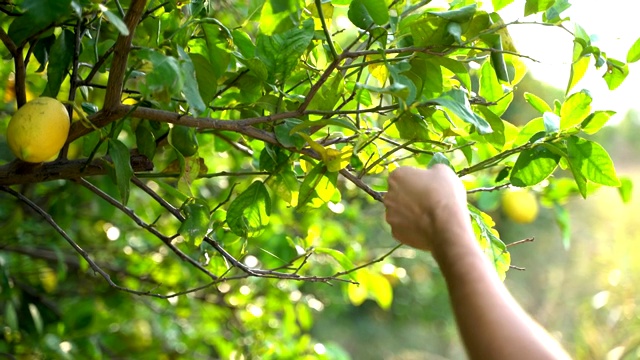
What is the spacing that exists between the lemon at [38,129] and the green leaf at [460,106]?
244 mm

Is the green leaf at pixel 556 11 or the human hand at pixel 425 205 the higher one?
the green leaf at pixel 556 11

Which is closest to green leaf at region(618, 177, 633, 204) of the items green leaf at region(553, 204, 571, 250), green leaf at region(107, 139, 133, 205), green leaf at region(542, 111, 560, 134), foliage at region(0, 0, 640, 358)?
green leaf at region(553, 204, 571, 250)

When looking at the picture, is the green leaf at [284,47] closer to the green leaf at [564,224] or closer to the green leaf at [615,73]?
the green leaf at [615,73]

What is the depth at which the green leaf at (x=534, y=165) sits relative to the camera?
0.52m

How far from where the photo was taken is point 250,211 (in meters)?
0.58

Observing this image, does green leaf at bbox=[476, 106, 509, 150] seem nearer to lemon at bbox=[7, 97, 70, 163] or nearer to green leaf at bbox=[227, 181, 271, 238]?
green leaf at bbox=[227, 181, 271, 238]

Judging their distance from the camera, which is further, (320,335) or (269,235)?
(320,335)

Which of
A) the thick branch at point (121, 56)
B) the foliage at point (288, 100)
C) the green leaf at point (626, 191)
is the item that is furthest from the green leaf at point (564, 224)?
the thick branch at point (121, 56)

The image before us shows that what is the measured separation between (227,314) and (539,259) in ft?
6.68

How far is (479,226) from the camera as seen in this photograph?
19.9 inches

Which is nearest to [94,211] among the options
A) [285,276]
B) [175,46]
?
[285,276]

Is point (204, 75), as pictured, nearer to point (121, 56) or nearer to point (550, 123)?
point (121, 56)

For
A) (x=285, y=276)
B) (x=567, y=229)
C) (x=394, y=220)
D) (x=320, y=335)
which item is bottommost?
(x=320, y=335)

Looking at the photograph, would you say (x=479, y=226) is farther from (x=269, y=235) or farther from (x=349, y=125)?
(x=269, y=235)
